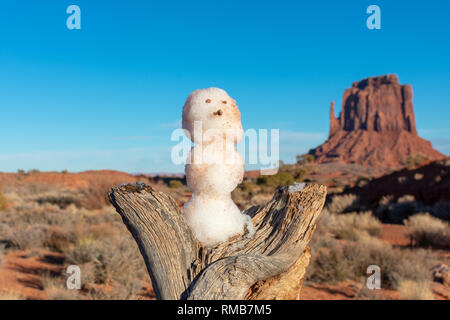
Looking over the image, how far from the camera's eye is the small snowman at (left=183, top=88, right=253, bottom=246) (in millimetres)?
2291

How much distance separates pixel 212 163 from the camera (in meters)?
2.34

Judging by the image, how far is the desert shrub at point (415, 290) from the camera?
794 centimetres

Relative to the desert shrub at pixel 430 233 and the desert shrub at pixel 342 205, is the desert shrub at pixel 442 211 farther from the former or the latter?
the desert shrub at pixel 342 205

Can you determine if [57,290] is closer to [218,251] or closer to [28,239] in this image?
[28,239]

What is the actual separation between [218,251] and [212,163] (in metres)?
0.59

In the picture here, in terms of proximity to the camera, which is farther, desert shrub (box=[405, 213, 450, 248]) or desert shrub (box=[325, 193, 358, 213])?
desert shrub (box=[325, 193, 358, 213])

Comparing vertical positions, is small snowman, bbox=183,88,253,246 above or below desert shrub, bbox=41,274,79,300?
above

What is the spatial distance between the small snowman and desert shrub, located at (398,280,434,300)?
740 cm

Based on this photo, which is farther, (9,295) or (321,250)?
(321,250)

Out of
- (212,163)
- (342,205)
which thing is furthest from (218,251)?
(342,205)

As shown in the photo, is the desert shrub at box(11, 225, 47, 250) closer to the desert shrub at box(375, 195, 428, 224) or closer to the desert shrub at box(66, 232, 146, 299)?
the desert shrub at box(66, 232, 146, 299)

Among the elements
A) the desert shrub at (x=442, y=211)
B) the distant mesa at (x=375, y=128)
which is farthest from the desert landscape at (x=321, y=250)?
the distant mesa at (x=375, y=128)

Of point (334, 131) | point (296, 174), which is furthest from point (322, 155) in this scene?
point (296, 174)

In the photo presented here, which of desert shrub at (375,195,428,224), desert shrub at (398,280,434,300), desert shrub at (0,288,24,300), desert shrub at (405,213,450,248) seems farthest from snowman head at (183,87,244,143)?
desert shrub at (375,195,428,224)
